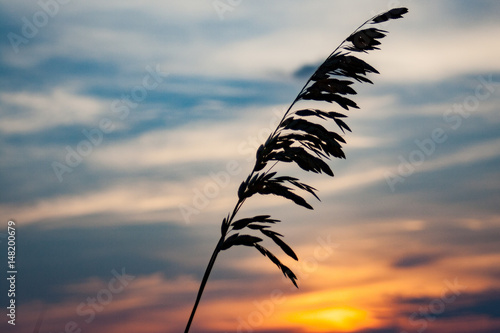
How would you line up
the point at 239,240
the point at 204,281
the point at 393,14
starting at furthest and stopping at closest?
the point at 393,14, the point at 239,240, the point at 204,281

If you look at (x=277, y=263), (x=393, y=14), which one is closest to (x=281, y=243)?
(x=277, y=263)

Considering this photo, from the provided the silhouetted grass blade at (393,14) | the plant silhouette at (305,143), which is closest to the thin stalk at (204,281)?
the plant silhouette at (305,143)

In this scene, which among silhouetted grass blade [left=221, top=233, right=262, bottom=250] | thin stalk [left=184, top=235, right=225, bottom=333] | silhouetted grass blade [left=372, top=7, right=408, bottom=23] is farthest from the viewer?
silhouetted grass blade [left=372, top=7, right=408, bottom=23]

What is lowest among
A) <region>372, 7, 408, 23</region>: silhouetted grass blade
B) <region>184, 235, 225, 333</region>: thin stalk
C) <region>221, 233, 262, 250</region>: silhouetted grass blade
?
<region>184, 235, 225, 333</region>: thin stalk

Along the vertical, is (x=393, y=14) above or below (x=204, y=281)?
above

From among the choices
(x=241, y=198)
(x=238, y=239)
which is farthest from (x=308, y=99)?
(x=238, y=239)

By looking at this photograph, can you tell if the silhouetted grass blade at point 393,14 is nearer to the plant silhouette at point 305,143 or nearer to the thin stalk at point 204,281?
the plant silhouette at point 305,143

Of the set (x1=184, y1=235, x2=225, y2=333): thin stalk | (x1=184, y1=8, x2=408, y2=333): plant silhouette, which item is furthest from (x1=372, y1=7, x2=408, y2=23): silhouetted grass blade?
(x1=184, y1=235, x2=225, y2=333): thin stalk

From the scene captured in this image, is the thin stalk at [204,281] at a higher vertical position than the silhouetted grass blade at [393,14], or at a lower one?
lower

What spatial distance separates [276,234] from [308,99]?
98 centimetres

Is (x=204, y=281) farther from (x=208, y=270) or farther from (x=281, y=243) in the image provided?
(x=281, y=243)

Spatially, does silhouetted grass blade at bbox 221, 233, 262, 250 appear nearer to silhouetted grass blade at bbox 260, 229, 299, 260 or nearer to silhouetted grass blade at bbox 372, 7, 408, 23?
silhouetted grass blade at bbox 260, 229, 299, 260

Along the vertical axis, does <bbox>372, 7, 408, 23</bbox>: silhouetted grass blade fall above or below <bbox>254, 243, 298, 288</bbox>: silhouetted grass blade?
above

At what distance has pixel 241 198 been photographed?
3479mm
